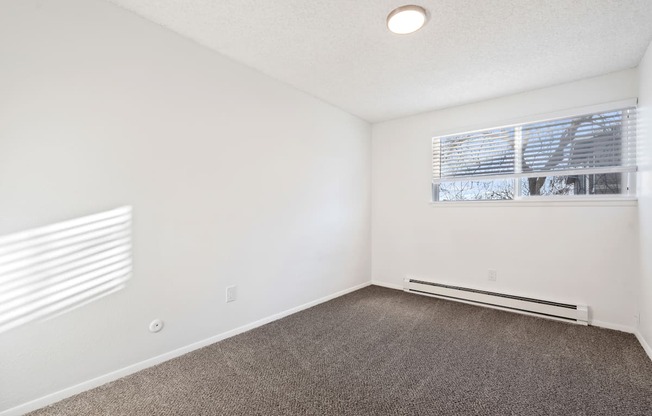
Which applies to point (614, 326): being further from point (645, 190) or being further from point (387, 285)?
point (387, 285)

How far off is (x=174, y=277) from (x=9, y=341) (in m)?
0.85

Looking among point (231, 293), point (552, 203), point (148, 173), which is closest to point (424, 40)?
point (552, 203)

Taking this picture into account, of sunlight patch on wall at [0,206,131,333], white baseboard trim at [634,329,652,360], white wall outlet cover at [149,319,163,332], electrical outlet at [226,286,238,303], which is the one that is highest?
sunlight patch on wall at [0,206,131,333]

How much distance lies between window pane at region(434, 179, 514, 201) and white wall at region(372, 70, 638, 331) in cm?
15

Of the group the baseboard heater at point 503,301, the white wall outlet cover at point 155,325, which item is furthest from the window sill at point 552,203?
the white wall outlet cover at point 155,325

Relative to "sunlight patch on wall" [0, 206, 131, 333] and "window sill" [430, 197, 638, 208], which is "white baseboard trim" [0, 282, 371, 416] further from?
"window sill" [430, 197, 638, 208]

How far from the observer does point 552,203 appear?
117 inches

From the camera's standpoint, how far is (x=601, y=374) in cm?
194

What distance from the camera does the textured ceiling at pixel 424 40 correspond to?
187cm

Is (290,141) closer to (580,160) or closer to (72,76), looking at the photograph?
(72,76)

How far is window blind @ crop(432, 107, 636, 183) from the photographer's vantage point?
2.72 metres

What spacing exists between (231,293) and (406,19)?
8.10 ft

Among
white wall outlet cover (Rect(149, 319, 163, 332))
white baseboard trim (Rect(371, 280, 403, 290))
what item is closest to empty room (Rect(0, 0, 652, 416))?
white wall outlet cover (Rect(149, 319, 163, 332))

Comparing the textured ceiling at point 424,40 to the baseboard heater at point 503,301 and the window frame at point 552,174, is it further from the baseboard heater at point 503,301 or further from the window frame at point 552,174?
the baseboard heater at point 503,301
